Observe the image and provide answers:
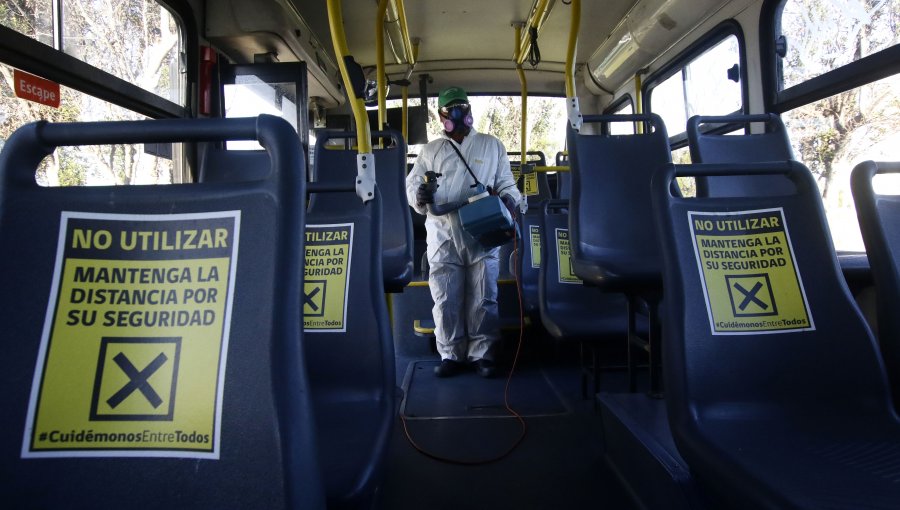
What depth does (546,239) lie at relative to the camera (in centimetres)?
284

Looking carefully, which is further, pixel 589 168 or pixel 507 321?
pixel 507 321

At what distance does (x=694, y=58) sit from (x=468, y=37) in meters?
2.11

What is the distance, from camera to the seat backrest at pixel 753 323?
1159 millimetres

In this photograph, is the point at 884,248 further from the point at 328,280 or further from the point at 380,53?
the point at 380,53

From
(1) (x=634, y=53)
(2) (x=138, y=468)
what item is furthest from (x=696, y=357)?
(1) (x=634, y=53)

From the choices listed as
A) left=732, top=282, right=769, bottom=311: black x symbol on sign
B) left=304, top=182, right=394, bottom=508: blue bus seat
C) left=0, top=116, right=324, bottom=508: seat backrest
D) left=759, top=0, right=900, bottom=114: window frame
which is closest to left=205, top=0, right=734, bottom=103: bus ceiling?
left=759, top=0, right=900, bottom=114: window frame

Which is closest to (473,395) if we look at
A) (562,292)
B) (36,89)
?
(562,292)

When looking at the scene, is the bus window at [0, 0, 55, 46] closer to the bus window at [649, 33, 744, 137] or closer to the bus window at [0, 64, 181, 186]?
the bus window at [0, 64, 181, 186]

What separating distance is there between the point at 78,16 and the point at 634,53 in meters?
4.14

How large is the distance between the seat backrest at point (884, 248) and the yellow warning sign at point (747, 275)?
210mm

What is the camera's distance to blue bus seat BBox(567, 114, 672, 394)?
2.15m

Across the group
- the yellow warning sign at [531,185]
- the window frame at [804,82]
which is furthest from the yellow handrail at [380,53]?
the window frame at [804,82]

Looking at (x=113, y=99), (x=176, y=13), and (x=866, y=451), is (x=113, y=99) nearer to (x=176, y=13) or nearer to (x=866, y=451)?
(x=176, y=13)

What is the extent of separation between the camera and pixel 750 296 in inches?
47.3
